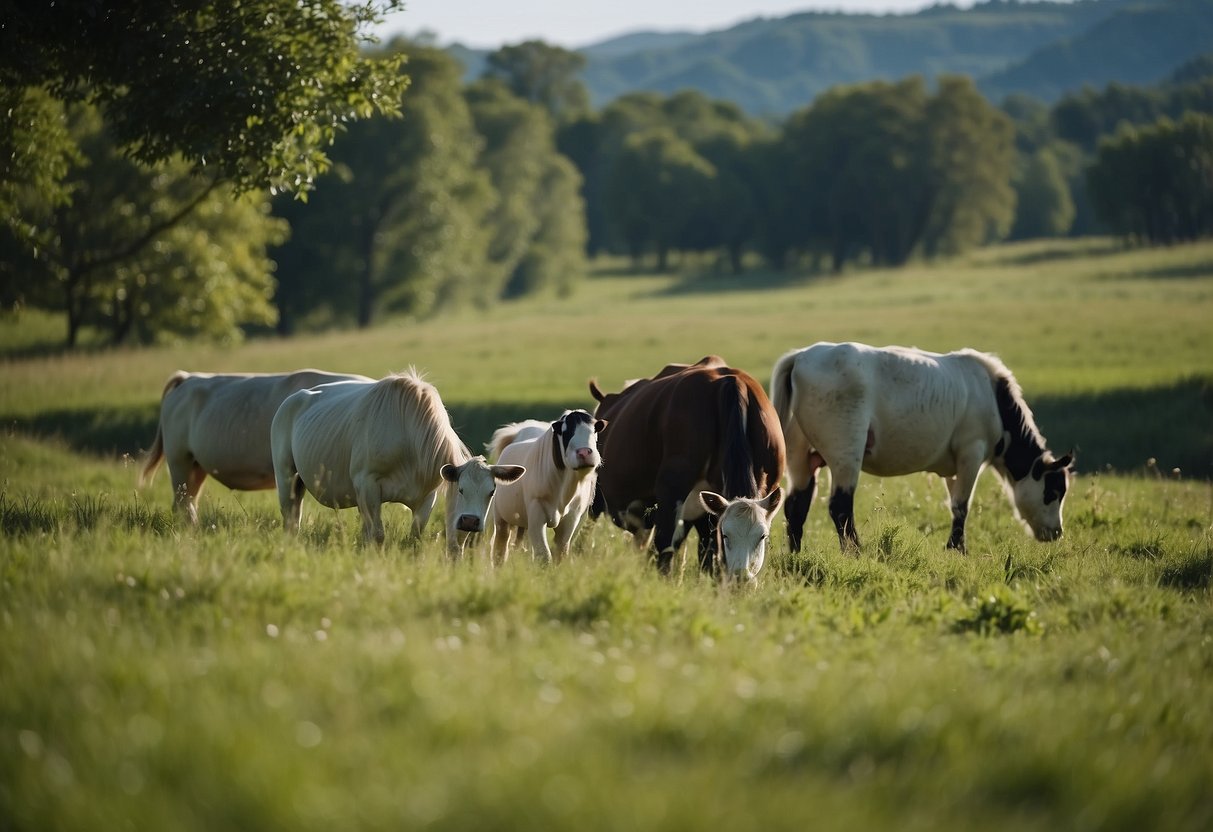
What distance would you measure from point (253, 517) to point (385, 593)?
16.1 ft

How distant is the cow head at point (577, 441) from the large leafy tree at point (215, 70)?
20.3ft

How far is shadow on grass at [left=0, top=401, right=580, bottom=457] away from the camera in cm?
2219

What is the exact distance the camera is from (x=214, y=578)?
6777 millimetres

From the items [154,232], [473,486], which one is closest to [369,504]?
[473,486]

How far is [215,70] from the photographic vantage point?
13547 mm

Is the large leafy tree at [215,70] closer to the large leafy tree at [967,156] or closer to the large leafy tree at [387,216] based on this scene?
the large leafy tree at [387,216]

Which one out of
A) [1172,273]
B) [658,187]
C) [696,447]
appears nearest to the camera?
[696,447]

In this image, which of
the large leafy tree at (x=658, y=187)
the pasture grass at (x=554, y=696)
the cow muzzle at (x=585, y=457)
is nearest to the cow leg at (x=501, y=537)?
the cow muzzle at (x=585, y=457)

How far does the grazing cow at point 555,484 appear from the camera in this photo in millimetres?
9539

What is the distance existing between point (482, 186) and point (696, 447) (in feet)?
167

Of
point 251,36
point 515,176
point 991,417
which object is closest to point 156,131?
point 251,36

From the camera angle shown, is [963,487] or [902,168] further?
[902,168]

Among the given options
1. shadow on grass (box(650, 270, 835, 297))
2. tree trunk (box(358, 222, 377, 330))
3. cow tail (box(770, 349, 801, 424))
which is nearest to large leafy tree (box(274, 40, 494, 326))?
tree trunk (box(358, 222, 377, 330))

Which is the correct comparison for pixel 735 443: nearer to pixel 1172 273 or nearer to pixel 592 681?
pixel 592 681
